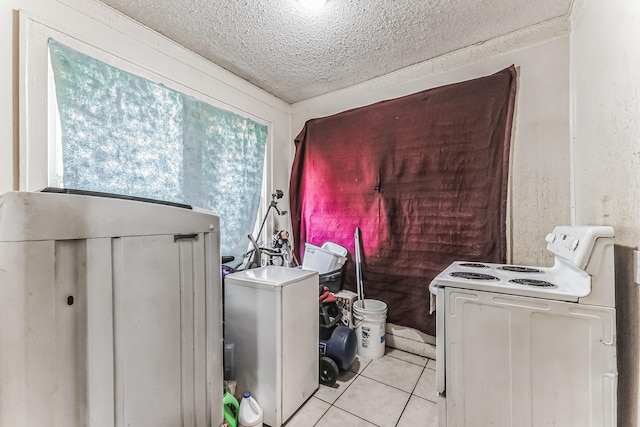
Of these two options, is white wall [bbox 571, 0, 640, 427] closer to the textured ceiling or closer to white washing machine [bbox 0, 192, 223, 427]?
the textured ceiling

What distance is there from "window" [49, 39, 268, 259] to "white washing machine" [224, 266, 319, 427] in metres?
0.85

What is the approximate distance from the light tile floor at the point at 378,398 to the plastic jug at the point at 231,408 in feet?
1.09

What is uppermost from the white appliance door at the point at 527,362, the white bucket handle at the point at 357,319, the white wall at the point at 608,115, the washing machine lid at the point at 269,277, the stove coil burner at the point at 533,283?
the white wall at the point at 608,115

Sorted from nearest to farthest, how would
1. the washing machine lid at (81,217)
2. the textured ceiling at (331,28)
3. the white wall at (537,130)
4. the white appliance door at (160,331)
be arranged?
the washing machine lid at (81,217) < the white appliance door at (160,331) < the textured ceiling at (331,28) < the white wall at (537,130)

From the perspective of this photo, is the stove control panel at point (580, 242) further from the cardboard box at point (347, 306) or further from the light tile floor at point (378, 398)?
the cardboard box at point (347, 306)

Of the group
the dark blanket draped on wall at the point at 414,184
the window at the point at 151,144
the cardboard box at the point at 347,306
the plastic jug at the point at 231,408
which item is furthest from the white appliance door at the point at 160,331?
the dark blanket draped on wall at the point at 414,184

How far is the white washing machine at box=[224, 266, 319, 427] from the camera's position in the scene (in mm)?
1583

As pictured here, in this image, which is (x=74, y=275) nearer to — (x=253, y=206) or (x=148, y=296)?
(x=148, y=296)

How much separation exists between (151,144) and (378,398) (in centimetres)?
245

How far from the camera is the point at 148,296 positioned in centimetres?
86

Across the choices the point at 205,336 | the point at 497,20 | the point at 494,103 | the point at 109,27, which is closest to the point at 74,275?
the point at 205,336

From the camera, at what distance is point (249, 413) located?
1.51m

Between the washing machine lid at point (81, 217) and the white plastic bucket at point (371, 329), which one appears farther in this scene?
the white plastic bucket at point (371, 329)

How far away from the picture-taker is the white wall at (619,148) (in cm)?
101
